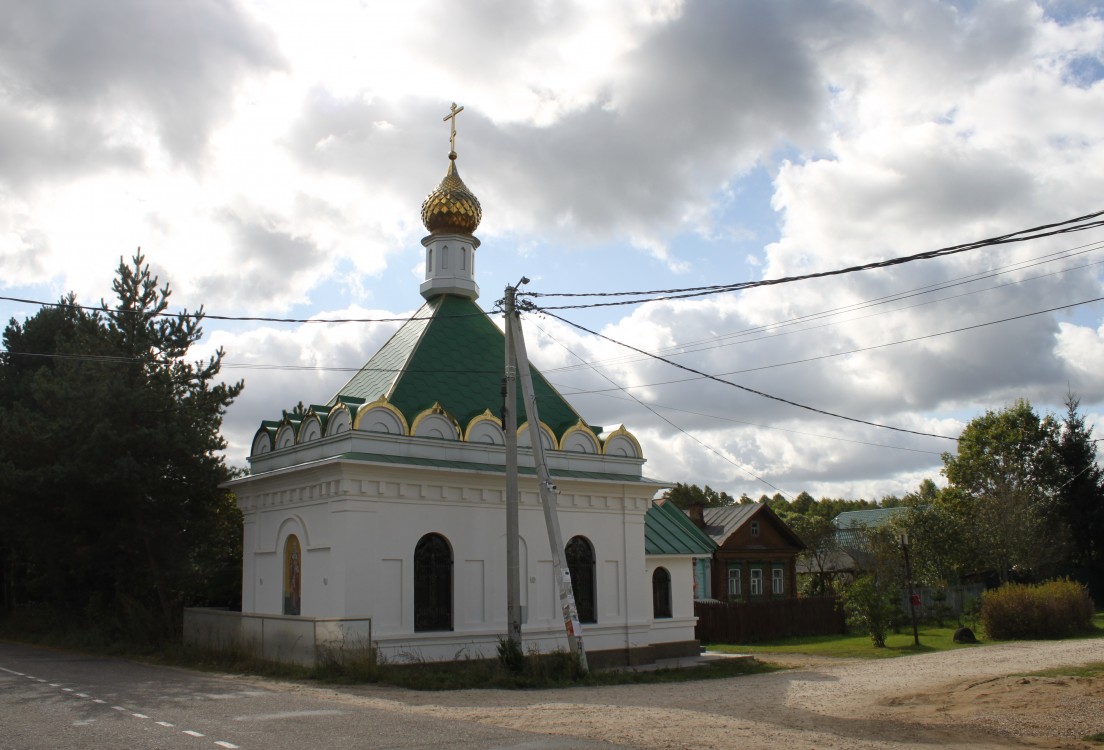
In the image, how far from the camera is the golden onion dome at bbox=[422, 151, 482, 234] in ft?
76.0

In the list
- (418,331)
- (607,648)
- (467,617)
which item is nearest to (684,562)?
(607,648)

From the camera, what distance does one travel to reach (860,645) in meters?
27.1

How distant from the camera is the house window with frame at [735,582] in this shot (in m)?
40.7

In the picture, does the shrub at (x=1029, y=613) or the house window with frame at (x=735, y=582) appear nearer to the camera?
the shrub at (x=1029, y=613)

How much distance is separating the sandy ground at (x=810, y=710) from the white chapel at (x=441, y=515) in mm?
3286

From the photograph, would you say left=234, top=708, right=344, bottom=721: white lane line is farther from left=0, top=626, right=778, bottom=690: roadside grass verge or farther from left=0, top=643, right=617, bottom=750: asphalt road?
left=0, top=626, right=778, bottom=690: roadside grass verge

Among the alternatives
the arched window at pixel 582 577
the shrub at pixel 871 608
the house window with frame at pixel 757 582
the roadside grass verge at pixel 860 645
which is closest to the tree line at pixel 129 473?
the arched window at pixel 582 577

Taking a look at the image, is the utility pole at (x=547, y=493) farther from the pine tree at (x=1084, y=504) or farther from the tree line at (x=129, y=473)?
the pine tree at (x=1084, y=504)

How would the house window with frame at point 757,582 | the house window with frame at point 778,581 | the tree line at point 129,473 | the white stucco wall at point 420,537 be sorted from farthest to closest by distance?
the house window with frame at point 778,581, the house window with frame at point 757,582, the tree line at point 129,473, the white stucco wall at point 420,537

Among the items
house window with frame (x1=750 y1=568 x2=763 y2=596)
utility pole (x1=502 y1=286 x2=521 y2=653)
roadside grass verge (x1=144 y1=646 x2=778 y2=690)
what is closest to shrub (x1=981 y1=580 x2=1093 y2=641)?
roadside grass verge (x1=144 y1=646 x2=778 y2=690)

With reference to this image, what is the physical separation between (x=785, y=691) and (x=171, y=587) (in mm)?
16411

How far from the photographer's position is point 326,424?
19047 millimetres

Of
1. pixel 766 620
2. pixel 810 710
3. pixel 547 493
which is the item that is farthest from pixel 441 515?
pixel 766 620

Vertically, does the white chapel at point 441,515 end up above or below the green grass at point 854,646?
above
